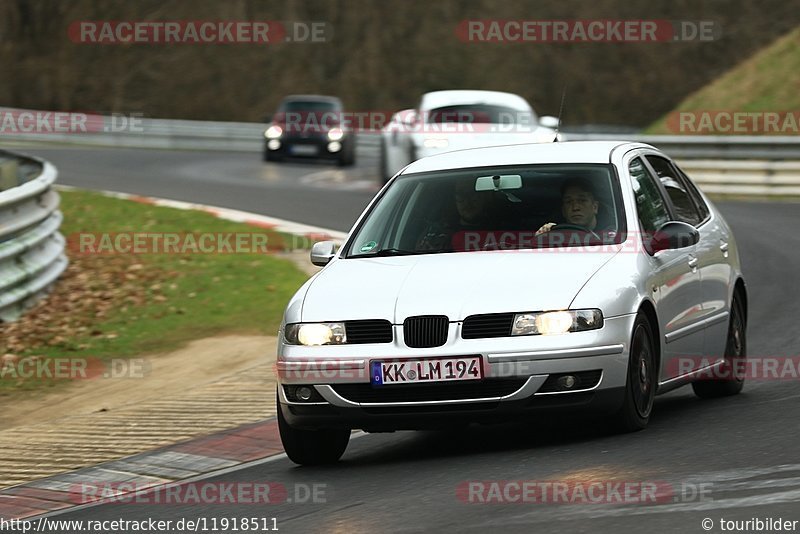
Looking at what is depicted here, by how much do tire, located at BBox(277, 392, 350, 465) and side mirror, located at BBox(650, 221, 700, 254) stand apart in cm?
191

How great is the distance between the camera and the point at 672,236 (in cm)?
838

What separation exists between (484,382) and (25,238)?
8232 millimetres

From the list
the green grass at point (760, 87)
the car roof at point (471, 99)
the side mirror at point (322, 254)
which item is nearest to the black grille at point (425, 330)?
the side mirror at point (322, 254)

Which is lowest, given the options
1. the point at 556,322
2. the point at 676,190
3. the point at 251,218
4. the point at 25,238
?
the point at 251,218

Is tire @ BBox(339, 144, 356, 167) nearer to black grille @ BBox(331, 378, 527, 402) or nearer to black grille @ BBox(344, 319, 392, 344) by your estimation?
black grille @ BBox(344, 319, 392, 344)

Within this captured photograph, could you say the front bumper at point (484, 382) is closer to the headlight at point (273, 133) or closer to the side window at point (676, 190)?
the side window at point (676, 190)

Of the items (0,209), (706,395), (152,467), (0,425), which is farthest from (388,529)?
(0,209)

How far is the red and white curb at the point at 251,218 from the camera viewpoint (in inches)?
731

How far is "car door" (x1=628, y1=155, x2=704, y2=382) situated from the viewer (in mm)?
8195

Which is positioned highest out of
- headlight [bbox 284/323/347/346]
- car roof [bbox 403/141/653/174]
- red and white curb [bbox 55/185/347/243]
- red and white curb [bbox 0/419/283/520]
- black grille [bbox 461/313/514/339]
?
car roof [bbox 403/141/653/174]

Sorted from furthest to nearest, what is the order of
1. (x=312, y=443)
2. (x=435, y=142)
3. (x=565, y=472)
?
(x=435, y=142)
(x=312, y=443)
(x=565, y=472)

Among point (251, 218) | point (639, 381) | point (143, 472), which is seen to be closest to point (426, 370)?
point (639, 381)

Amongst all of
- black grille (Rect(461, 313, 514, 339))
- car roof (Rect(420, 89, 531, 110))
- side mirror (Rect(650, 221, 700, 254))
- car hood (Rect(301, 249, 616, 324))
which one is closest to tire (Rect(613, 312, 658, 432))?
car hood (Rect(301, 249, 616, 324))

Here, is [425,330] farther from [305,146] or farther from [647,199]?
[305,146]
